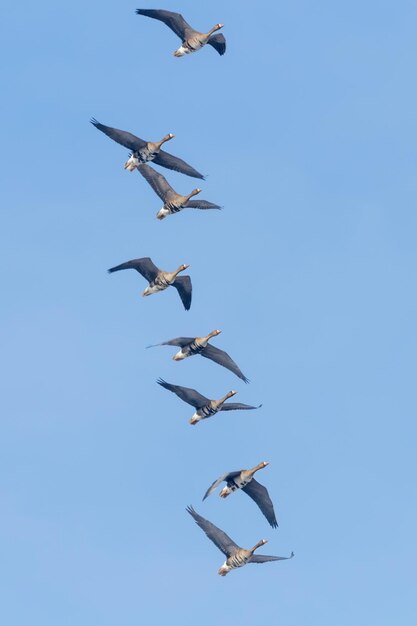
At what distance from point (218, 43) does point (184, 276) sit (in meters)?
15.4

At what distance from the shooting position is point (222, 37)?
350ft

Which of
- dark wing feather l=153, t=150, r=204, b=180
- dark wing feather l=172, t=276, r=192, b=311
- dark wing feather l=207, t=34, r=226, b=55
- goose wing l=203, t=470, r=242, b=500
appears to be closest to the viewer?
goose wing l=203, t=470, r=242, b=500

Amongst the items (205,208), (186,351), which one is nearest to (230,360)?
(186,351)

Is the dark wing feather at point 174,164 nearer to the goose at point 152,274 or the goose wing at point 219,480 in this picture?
the goose at point 152,274

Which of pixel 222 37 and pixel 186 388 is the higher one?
pixel 222 37

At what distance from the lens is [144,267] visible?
101062 mm

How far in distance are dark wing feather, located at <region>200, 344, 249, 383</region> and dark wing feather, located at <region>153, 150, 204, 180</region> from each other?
34.4ft

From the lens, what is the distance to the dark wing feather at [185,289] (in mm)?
103250

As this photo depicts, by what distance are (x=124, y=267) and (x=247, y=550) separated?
1836 centimetres

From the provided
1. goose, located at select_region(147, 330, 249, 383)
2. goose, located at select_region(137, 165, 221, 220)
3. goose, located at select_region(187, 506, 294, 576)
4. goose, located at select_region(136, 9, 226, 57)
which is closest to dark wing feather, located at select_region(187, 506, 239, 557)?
goose, located at select_region(187, 506, 294, 576)

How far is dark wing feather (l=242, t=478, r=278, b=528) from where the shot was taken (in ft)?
326

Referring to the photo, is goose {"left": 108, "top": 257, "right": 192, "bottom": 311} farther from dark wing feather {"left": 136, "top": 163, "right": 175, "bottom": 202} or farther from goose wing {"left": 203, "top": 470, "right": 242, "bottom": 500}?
goose wing {"left": 203, "top": 470, "right": 242, "bottom": 500}

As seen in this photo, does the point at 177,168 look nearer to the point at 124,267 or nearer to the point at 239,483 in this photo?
the point at 124,267

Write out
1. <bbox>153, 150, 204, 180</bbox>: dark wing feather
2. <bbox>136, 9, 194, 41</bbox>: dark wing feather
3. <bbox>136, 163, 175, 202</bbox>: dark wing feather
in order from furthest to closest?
<bbox>136, 163, 175, 202</bbox>: dark wing feather < <bbox>136, 9, 194, 41</bbox>: dark wing feather < <bbox>153, 150, 204, 180</bbox>: dark wing feather
